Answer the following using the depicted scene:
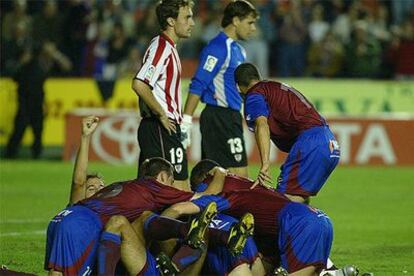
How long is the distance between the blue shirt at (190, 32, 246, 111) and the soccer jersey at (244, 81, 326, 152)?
245 cm

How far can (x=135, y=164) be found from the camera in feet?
71.5

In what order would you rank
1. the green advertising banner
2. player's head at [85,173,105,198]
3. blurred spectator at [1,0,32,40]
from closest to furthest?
player's head at [85,173,105,198] < the green advertising banner < blurred spectator at [1,0,32,40]

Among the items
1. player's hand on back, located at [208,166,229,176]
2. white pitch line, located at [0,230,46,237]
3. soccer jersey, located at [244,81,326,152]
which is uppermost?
soccer jersey, located at [244,81,326,152]

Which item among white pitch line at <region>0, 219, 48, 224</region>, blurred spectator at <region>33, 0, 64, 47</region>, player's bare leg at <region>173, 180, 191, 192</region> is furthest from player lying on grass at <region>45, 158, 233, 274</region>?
blurred spectator at <region>33, 0, 64, 47</region>

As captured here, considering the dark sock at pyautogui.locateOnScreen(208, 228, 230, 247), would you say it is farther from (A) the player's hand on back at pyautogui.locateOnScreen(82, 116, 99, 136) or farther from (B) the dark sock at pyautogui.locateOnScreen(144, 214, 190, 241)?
(A) the player's hand on back at pyautogui.locateOnScreen(82, 116, 99, 136)

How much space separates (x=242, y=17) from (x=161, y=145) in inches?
95.5

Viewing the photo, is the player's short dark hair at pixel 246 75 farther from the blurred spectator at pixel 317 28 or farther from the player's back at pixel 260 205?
the blurred spectator at pixel 317 28

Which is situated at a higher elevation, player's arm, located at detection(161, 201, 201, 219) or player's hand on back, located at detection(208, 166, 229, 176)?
player's hand on back, located at detection(208, 166, 229, 176)

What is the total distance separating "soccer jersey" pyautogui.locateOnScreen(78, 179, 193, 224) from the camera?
365 inches

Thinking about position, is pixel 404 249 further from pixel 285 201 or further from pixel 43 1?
pixel 43 1

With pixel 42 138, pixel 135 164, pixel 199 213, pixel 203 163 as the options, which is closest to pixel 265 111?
pixel 203 163

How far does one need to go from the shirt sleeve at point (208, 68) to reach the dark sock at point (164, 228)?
444cm

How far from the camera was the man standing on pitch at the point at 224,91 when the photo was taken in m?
13.4

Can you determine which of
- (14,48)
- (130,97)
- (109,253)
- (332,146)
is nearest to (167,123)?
(332,146)
